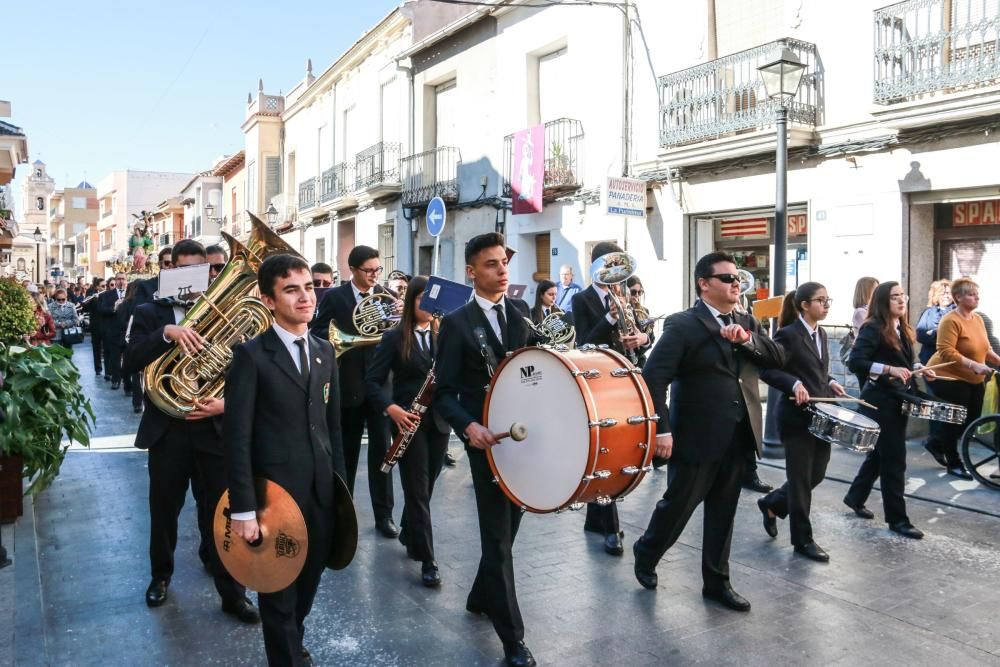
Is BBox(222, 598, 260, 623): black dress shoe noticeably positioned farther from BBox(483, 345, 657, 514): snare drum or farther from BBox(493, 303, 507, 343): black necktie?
BBox(493, 303, 507, 343): black necktie

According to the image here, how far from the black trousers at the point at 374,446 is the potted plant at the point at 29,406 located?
77.2 inches

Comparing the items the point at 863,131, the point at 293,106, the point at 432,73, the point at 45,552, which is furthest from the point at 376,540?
the point at 293,106

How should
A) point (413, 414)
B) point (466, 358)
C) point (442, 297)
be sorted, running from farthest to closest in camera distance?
point (413, 414), point (442, 297), point (466, 358)

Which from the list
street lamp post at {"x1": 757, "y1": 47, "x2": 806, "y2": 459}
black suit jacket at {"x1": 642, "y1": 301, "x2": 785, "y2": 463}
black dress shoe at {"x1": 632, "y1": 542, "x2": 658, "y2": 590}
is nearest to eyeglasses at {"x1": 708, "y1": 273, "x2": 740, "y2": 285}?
black suit jacket at {"x1": 642, "y1": 301, "x2": 785, "y2": 463}

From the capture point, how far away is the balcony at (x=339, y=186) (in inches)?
992

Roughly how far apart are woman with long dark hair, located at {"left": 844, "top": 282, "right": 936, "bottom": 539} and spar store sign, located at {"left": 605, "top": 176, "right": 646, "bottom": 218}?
22.5 ft

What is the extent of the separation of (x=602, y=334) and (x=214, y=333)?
2994mm

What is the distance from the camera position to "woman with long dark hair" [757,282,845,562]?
5684 mm

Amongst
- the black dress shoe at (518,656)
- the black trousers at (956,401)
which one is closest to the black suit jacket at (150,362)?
the black dress shoe at (518,656)

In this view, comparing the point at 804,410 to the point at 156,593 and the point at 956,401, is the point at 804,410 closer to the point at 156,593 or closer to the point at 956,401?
the point at 956,401

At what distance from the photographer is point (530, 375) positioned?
3947mm

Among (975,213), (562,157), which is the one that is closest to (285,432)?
(975,213)

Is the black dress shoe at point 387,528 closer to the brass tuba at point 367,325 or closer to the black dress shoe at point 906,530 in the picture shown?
the brass tuba at point 367,325

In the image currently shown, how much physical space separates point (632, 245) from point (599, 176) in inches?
56.1
